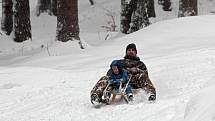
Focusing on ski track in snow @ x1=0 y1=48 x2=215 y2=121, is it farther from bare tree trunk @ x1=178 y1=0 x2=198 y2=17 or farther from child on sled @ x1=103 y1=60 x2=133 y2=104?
bare tree trunk @ x1=178 y1=0 x2=198 y2=17

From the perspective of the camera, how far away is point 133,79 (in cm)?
888

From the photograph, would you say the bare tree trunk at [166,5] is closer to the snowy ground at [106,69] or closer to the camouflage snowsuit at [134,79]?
the snowy ground at [106,69]

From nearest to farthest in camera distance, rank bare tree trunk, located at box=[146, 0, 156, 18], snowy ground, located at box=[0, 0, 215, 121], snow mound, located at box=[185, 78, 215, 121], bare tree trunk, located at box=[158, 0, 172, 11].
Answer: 1. snow mound, located at box=[185, 78, 215, 121]
2. snowy ground, located at box=[0, 0, 215, 121]
3. bare tree trunk, located at box=[146, 0, 156, 18]
4. bare tree trunk, located at box=[158, 0, 172, 11]

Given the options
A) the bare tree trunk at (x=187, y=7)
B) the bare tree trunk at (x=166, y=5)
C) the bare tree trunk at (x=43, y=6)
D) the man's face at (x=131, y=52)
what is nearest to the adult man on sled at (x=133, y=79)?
the man's face at (x=131, y=52)

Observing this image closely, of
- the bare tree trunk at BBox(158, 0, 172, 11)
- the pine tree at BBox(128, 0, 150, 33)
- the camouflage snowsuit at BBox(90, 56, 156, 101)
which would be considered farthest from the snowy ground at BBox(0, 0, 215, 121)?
the bare tree trunk at BBox(158, 0, 172, 11)

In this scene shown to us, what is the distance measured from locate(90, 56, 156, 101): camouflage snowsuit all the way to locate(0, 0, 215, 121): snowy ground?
23 cm

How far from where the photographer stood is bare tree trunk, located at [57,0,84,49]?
14.5m

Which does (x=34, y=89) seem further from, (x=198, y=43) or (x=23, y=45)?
(x=23, y=45)

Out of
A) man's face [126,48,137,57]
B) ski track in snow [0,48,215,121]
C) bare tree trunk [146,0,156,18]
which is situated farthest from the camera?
bare tree trunk [146,0,156,18]

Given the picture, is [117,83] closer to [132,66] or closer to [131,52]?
[132,66]

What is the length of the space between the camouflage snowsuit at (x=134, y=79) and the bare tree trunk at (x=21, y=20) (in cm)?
953

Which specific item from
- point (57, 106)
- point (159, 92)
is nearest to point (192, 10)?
point (159, 92)

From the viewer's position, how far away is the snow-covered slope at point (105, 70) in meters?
7.97

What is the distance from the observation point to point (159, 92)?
9.55m
